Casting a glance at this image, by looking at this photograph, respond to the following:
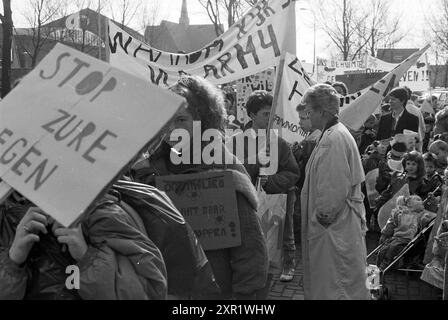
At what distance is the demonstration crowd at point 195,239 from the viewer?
148cm

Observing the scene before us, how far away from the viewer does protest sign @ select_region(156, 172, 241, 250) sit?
238cm

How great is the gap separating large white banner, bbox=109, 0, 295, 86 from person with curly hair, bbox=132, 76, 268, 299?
2.08 meters

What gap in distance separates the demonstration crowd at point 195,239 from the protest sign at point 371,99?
1.19 m

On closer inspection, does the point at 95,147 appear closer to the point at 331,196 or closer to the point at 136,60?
the point at 331,196

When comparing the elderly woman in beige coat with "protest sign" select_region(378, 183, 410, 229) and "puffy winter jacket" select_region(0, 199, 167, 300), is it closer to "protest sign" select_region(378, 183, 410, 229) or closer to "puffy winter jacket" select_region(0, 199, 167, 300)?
"protest sign" select_region(378, 183, 410, 229)

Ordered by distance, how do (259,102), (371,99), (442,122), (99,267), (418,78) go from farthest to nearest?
(418,78)
(442,122)
(371,99)
(259,102)
(99,267)

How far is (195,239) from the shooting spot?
5.95ft

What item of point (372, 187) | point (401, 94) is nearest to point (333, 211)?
point (372, 187)

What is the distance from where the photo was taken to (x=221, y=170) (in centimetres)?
A: 243

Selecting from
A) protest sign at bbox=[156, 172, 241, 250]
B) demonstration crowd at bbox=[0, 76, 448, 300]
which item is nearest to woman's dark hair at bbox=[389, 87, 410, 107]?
demonstration crowd at bbox=[0, 76, 448, 300]

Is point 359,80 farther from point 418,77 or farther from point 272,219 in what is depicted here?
point 272,219

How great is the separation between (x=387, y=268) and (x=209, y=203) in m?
2.74
